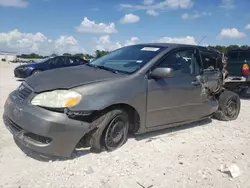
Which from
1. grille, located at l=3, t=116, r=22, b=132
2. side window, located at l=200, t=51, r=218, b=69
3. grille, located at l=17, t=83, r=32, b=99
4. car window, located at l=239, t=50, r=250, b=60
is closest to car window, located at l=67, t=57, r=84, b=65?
car window, located at l=239, t=50, r=250, b=60

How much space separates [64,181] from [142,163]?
3.60 feet

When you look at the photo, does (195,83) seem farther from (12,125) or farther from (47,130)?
(12,125)

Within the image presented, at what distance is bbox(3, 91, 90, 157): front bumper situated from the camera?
3.02 m

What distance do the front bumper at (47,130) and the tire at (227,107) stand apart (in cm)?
371

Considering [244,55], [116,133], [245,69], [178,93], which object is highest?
[244,55]

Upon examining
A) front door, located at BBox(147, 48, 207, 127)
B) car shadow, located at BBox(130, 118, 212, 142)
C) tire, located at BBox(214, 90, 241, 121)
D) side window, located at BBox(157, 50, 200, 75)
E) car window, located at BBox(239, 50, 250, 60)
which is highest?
car window, located at BBox(239, 50, 250, 60)

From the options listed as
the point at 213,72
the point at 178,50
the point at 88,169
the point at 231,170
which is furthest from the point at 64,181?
the point at 213,72

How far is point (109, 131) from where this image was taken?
360 centimetres

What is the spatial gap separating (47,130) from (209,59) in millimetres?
3883

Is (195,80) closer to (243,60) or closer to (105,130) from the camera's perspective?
(105,130)

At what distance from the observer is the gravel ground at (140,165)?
2.92m

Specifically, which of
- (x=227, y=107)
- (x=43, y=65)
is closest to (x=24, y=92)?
(x=227, y=107)

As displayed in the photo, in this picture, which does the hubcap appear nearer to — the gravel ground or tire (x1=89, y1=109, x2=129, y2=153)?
tire (x1=89, y1=109, x2=129, y2=153)

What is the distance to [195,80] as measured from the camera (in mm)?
4691
